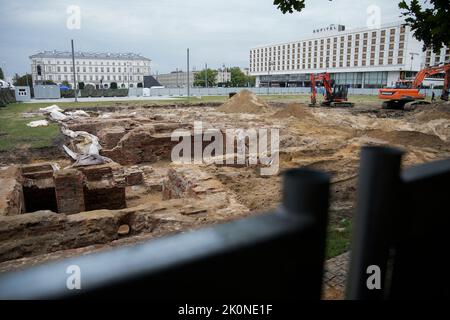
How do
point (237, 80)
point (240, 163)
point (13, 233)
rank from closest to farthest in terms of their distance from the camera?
point (13, 233), point (240, 163), point (237, 80)

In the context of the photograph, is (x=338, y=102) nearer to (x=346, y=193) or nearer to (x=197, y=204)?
(x=346, y=193)

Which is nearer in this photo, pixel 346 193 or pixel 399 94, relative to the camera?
pixel 346 193

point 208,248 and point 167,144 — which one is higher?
point 208,248

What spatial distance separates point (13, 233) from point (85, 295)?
5816mm

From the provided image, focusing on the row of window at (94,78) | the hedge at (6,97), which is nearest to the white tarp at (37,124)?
the hedge at (6,97)

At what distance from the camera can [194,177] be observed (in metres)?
8.56

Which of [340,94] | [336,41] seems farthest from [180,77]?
[340,94]

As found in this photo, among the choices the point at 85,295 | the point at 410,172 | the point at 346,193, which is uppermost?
the point at 410,172

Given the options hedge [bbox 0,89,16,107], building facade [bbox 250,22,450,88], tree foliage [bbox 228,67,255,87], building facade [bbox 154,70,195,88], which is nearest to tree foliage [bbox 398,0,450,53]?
hedge [bbox 0,89,16,107]

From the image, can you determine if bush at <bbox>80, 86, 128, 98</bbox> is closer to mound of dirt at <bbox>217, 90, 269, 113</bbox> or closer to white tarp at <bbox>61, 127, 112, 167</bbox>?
mound of dirt at <bbox>217, 90, 269, 113</bbox>

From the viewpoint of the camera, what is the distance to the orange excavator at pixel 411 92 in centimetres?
2776

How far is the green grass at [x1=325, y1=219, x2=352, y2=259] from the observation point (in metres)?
4.29

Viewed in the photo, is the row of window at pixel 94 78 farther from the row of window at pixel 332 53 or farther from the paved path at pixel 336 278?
the paved path at pixel 336 278

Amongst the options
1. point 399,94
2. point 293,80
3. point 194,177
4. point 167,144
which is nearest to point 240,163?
point 194,177
